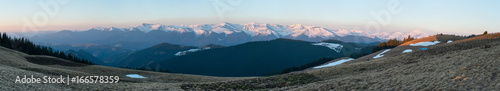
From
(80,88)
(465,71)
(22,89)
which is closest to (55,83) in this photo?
(80,88)

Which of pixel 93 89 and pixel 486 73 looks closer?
pixel 486 73

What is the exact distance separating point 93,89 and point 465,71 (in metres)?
31.2

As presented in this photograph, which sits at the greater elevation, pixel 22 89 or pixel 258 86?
pixel 22 89

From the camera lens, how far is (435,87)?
1673 cm

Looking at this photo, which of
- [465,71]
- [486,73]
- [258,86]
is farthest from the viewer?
[258,86]

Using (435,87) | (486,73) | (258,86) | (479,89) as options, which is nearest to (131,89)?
(258,86)

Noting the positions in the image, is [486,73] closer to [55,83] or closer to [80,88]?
[80,88]

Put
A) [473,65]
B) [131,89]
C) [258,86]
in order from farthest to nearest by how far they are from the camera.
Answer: [258,86], [131,89], [473,65]

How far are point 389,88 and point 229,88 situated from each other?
55.8 feet

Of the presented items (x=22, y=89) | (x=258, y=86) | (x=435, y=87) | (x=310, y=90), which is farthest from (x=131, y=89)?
(x=435, y=87)

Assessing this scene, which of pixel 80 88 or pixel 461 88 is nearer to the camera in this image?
pixel 461 88

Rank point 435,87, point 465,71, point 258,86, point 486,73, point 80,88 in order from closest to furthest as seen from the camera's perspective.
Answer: point 435,87
point 486,73
point 465,71
point 80,88
point 258,86

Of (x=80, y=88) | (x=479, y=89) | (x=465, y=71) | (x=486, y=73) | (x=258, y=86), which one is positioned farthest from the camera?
(x=258, y=86)

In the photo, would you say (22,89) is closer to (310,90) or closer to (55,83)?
(55,83)
